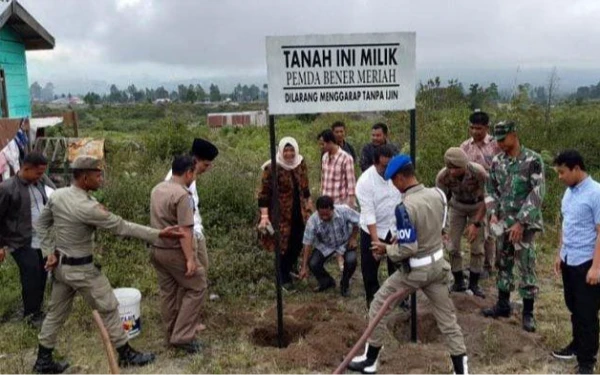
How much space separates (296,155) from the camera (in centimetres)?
621

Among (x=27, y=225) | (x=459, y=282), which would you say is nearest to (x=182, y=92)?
(x=27, y=225)

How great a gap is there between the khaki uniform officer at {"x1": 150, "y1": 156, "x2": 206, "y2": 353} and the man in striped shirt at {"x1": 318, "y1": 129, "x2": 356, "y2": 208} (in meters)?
2.02

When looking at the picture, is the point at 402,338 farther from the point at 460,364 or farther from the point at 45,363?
the point at 45,363

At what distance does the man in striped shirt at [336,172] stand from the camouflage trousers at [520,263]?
6.02 ft

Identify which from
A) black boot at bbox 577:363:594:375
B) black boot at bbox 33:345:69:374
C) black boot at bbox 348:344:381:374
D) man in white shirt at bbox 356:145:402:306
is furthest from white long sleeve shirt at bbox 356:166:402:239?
black boot at bbox 33:345:69:374

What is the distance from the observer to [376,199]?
17.2ft

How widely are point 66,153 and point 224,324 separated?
293 inches

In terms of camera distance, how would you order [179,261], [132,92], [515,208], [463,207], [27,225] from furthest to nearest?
[132,92] → [463,207] → [27,225] → [515,208] → [179,261]

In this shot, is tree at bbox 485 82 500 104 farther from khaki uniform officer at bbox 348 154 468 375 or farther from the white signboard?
khaki uniform officer at bbox 348 154 468 375

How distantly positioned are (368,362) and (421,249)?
1.08 meters

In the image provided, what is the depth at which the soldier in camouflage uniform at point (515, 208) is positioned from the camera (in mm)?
4973

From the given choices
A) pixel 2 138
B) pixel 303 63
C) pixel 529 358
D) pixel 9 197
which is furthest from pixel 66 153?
pixel 529 358

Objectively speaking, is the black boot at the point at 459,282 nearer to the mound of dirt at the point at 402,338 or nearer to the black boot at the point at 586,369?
the mound of dirt at the point at 402,338

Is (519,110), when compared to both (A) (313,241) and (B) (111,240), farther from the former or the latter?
(B) (111,240)
